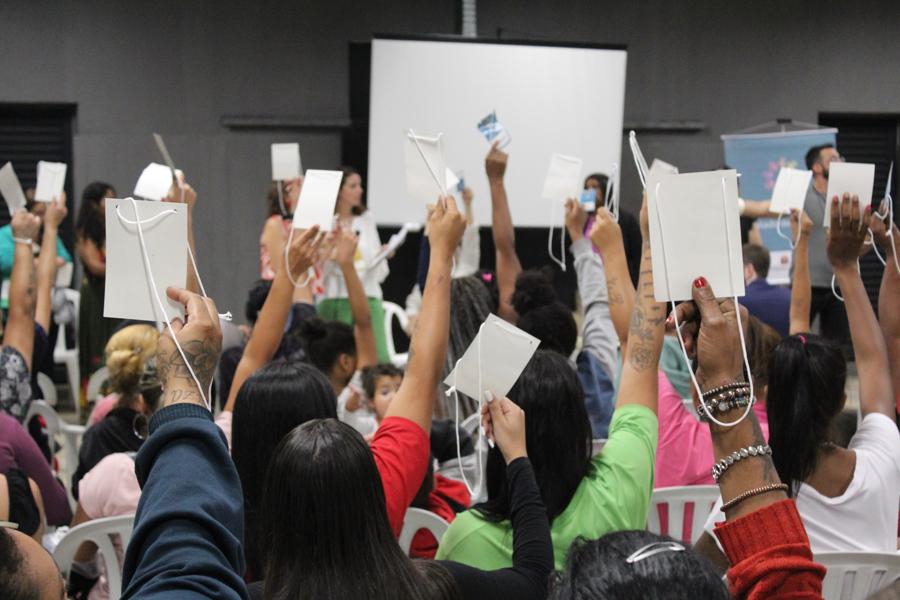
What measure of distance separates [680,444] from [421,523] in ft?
2.49

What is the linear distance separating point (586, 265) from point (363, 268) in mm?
2449

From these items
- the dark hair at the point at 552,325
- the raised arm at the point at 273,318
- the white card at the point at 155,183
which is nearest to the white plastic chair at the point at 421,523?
the raised arm at the point at 273,318

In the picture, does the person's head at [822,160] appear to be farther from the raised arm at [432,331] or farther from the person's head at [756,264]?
the raised arm at [432,331]

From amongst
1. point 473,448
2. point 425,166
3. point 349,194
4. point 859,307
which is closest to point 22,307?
point 425,166

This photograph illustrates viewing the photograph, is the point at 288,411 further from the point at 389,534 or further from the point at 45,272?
the point at 45,272

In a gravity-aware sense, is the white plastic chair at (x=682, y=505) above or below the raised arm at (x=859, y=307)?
below

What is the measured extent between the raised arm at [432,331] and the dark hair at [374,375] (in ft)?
3.96

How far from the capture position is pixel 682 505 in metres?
2.54

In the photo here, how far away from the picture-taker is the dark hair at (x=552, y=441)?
1.88m

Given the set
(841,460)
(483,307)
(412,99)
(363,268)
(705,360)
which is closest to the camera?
(705,360)

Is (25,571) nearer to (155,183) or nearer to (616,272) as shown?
(616,272)

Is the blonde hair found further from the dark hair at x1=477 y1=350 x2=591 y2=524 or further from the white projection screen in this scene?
the white projection screen

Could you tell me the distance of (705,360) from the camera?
137 centimetres

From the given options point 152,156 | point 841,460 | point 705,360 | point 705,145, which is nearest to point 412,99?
point 152,156
